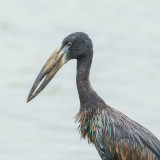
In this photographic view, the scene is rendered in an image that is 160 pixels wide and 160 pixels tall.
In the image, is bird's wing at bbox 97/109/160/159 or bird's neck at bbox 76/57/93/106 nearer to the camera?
bird's wing at bbox 97/109/160/159

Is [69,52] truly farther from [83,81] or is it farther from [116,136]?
[116,136]

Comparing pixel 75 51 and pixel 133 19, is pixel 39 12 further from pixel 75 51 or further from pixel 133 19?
pixel 75 51

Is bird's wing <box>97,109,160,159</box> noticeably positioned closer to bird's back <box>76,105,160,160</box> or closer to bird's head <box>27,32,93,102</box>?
bird's back <box>76,105,160,160</box>

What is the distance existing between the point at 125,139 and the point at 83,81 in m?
1.18

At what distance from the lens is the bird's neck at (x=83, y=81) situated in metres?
15.6

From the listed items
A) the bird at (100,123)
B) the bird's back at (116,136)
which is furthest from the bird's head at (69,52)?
the bird's back at (116,136)

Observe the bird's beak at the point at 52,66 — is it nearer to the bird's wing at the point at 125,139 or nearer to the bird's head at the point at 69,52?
the bird's head at the point at 69,52

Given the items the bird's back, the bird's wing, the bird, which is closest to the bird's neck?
the bird

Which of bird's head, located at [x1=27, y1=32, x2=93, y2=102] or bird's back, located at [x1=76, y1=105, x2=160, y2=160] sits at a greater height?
bird's head, located at [x1=27, y1=32, x2=93, y2=102]

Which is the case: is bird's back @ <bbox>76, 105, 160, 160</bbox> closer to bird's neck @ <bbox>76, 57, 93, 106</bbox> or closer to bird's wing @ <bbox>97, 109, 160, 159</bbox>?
bird's wing @ <bbox>97, 109, 160, 159</bbox>

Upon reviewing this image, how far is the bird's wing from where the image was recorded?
50.1 feet

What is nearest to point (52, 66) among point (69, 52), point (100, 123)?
point (69, 52)

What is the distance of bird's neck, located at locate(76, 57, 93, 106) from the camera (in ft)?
51.2

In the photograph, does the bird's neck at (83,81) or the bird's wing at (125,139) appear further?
the bird's neck at (83,81)
